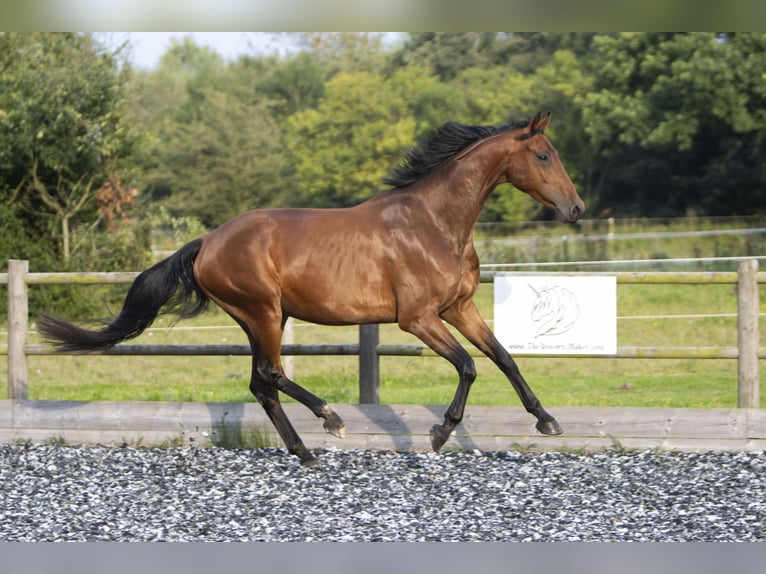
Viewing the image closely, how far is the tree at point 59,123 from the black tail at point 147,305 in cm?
952

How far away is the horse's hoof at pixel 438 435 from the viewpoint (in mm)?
5805

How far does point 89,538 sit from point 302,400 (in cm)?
177

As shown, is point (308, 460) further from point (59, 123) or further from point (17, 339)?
point (59, 123)

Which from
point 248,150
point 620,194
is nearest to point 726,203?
point 620,194

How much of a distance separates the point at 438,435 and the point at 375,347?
1109 millimetres

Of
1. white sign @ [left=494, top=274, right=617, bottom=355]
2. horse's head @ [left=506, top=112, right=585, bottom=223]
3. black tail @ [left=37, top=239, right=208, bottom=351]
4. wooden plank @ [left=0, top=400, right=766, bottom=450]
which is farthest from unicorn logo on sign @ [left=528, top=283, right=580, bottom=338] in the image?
black tail @ [left=37, top=239, right=208, bottom=351]

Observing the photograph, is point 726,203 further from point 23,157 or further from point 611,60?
point 23,157

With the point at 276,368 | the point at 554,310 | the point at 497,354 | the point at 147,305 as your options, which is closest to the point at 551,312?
the point at 554,310

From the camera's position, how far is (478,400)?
9.04 metres

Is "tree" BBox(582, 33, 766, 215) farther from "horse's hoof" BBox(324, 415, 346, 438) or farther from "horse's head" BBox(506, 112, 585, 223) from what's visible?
"horse's hoof" BBox(324, 415, 346, 438)

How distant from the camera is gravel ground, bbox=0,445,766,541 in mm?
4590

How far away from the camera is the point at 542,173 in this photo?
18.7ft

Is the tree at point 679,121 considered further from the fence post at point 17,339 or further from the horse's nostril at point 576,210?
the fence post at point 17,339

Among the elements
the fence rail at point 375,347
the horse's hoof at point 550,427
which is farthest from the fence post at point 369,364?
the horse's hoof at point 550,427
